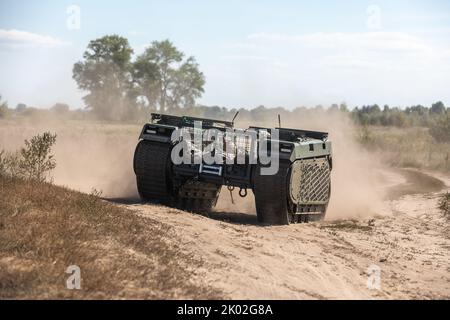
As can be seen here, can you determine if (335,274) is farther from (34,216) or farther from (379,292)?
(34,216)

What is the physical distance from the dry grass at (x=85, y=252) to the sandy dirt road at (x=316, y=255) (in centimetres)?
45

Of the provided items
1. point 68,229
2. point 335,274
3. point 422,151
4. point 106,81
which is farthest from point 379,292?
point 106,81

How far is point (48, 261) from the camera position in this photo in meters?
7.57

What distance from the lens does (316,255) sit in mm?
10359

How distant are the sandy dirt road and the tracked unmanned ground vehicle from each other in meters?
0.43

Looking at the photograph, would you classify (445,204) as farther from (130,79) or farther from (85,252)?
(130,79)

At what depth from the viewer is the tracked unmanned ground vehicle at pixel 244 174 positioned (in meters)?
12.5

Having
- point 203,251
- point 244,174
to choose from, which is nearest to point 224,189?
point 244,174

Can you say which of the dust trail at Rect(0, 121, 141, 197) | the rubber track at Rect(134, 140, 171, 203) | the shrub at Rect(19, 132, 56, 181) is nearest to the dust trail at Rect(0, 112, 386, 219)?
the dust trail at Rect(0, 121, 141, 197)

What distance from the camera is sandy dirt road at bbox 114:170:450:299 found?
27.2 feet

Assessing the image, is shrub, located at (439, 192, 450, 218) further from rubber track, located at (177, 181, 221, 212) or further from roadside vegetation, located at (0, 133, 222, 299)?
roadside vegetation, located at (0, 133, 222, 299)

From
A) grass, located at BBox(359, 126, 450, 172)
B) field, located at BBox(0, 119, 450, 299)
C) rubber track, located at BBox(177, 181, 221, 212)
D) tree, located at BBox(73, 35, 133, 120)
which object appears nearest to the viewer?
field, located at BBox(0, 119, 450, 299)

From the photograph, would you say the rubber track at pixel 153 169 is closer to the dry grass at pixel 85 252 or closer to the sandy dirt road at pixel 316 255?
the sandy dirt road at pixel 316 255

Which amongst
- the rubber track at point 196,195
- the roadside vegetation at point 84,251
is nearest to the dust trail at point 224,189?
the rubber track at point 196,195
